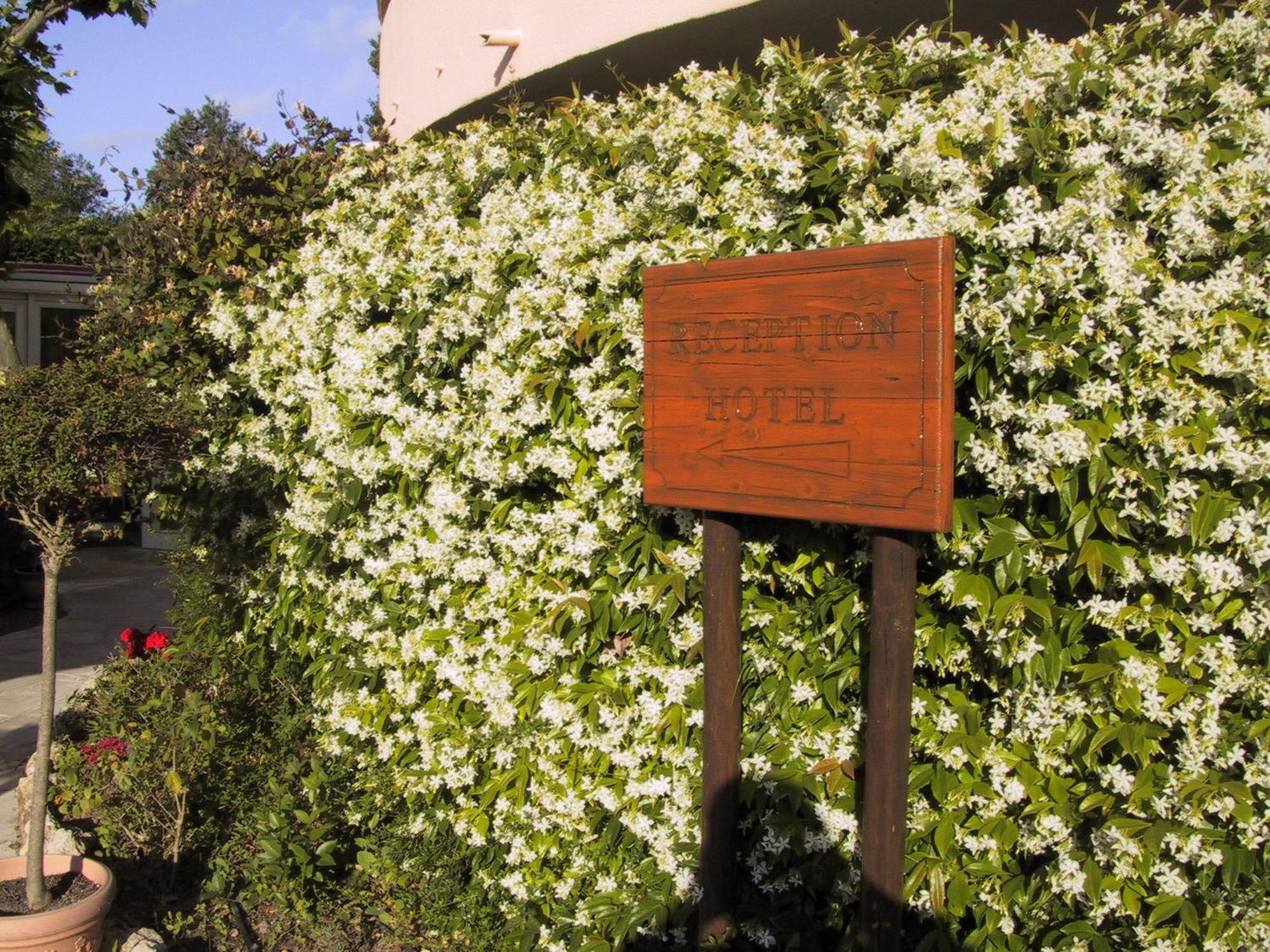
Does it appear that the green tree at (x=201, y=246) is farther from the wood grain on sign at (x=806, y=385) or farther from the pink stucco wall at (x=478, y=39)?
the wood grain on sign at (x=806, y=385)

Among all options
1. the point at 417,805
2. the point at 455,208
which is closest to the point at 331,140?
the point at 455,208

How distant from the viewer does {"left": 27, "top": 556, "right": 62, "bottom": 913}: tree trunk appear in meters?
3.29

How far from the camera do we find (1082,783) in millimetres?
2234

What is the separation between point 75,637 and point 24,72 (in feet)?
14.7

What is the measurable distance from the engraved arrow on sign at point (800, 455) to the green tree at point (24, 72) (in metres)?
5.99

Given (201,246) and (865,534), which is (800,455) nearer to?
(865,534)

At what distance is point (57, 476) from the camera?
3.34 m

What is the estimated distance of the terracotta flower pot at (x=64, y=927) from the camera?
3115 mm

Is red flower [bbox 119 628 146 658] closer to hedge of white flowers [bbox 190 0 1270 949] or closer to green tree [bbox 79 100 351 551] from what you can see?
green tree [bbox 79 100 351 551]

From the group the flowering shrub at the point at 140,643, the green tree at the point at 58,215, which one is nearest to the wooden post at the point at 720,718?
the flowering shrub at the point at 140,643

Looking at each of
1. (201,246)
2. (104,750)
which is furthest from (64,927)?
(201,246)

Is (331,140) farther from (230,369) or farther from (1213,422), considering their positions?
(1213,422)

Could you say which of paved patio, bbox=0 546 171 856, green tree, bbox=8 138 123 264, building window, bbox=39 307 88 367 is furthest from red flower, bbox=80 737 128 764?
building window, bbox=39 307 88 367

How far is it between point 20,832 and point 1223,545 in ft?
14.3
